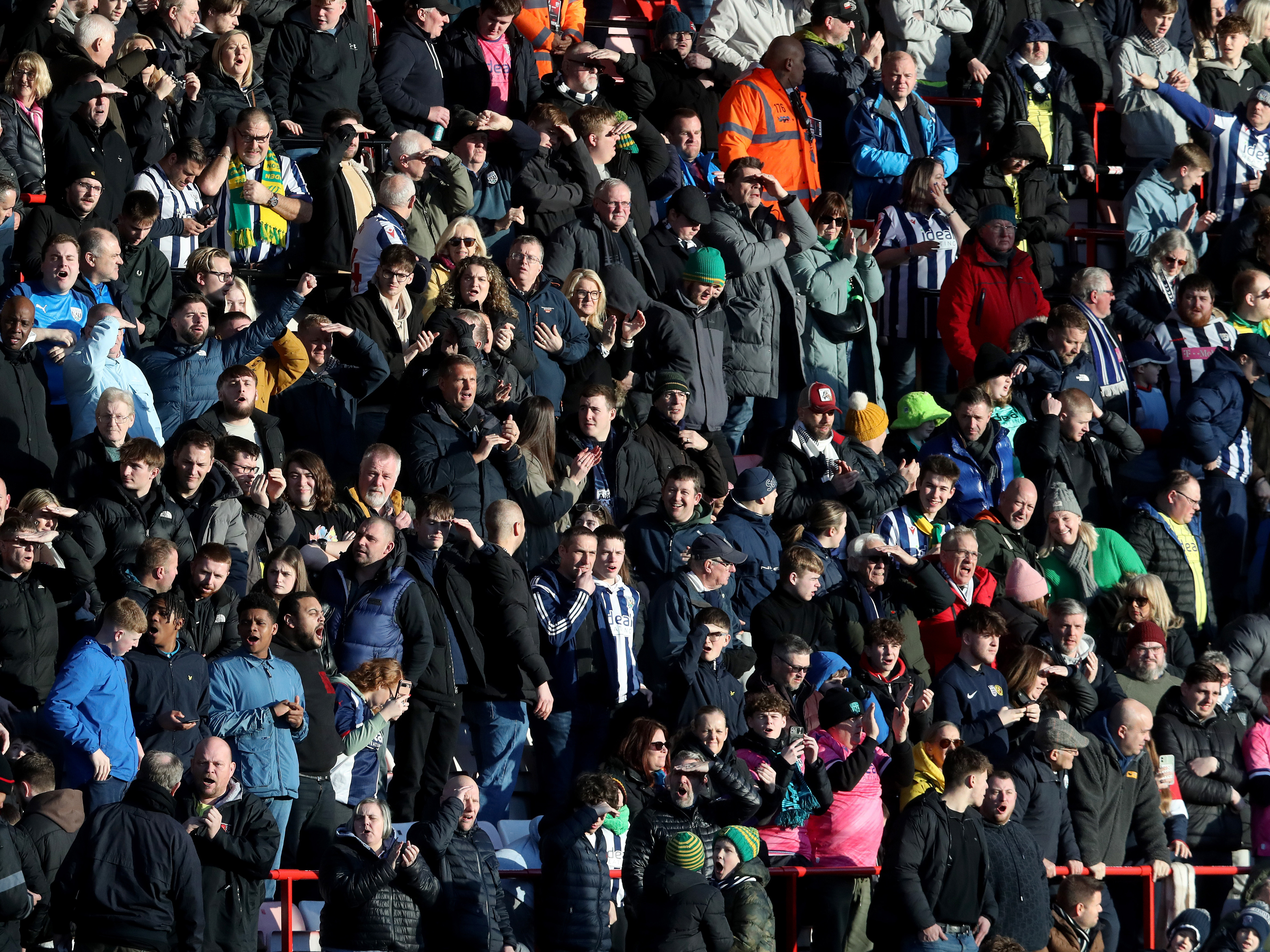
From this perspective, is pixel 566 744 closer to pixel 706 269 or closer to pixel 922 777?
pixel 922 777

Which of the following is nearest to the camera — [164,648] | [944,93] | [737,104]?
[164,648]

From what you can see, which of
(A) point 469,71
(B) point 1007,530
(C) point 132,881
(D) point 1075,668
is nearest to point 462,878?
(C) point 132,881

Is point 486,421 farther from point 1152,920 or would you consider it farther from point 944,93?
point 944,93

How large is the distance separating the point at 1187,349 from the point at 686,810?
6.68 meters

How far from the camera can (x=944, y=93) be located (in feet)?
58.1

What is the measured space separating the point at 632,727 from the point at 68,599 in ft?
8.25

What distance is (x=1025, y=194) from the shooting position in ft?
53.4

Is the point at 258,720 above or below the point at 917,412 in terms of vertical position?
below

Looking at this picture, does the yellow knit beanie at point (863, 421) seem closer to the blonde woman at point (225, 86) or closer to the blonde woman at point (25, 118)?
the blonde woman at point (225, 86)

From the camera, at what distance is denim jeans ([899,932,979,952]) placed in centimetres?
1070

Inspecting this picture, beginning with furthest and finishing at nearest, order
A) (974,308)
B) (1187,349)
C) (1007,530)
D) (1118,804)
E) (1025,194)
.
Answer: (1025,194) < (1187,349) < (974,308) < (1007,530) < (1118,804)

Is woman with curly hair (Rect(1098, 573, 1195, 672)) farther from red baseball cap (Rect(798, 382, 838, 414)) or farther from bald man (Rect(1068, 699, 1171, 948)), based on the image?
red baseball cap (Rect(798, 382, 838, 414))

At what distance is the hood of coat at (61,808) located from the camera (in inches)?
380

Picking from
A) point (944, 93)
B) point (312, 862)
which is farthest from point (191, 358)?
point (944, 93)
